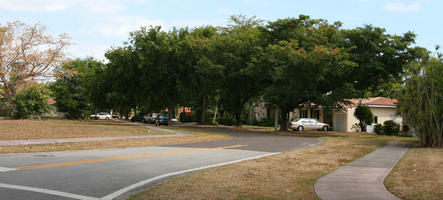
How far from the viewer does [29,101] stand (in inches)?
1538

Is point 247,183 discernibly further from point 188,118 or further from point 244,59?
point 188,118

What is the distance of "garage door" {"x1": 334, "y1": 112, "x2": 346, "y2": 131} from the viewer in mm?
44344

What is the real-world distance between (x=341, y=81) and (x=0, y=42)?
3295cm

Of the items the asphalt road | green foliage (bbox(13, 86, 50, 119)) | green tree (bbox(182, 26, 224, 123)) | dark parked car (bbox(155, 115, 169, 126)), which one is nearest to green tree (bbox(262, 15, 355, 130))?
green tree (bbox(182, 26, 224, 123))

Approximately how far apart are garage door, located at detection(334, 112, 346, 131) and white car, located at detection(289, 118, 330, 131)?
5.69 feet

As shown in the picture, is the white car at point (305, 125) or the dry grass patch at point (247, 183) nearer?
the dry grass patch at point (247, 183)

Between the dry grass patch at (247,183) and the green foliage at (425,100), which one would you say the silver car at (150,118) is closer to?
the green foliage at (425,100)

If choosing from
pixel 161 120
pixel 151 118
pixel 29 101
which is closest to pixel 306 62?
pixel 161 120

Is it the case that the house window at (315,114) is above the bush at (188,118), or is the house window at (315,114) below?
above

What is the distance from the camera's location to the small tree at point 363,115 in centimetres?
4166

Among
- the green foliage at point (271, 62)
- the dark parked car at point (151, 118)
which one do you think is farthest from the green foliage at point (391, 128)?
the dark parked car at point (151, 118)

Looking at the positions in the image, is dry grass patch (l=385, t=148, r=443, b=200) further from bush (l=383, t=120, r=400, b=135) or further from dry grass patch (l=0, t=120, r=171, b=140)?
bush (l=383, t=120, r=400, b=135)

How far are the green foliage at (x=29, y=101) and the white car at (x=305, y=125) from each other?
2757 centimetres

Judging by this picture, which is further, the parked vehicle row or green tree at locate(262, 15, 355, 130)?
the parked vehicle row
